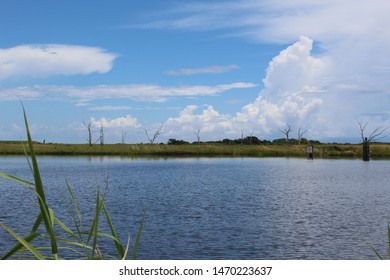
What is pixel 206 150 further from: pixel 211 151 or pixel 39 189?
pixel 39 189

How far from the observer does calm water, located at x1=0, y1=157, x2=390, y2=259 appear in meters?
16.7

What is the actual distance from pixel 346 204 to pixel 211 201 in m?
7.30

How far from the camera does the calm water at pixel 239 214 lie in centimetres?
1666

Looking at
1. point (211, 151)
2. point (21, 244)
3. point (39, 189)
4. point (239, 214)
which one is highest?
point (211, 151)

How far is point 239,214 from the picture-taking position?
2477 centimetres

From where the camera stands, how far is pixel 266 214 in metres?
24.9

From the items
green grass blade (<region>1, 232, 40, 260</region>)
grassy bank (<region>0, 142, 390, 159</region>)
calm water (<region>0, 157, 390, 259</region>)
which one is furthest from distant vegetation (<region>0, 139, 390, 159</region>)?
green grass blade (<region>1, 232, 40, 260</region>)

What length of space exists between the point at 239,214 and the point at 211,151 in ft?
232

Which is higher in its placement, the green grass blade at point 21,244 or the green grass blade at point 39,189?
the green grass blade at point 39,189

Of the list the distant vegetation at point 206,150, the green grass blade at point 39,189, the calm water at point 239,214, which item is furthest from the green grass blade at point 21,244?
the distant vegetation at point 206,150

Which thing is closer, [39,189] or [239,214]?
[39,189]

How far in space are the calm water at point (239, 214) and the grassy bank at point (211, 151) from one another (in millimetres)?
45227

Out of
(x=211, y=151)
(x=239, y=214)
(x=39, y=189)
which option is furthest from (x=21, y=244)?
(x=211, y=151)

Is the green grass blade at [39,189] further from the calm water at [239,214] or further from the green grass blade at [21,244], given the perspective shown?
the calm water at [239,214]
